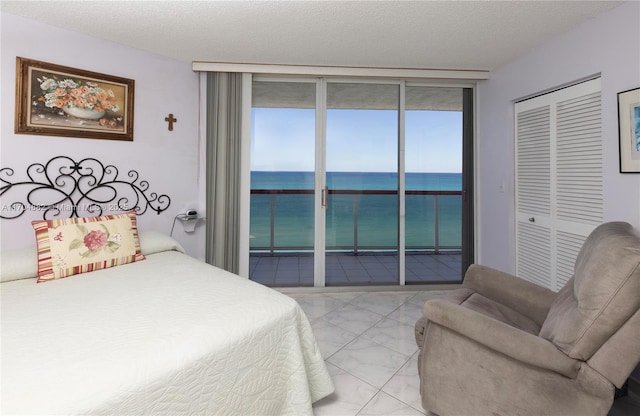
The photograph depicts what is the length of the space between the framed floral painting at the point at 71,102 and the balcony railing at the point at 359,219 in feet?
4.63

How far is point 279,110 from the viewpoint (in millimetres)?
3295

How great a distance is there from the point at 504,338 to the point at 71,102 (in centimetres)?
332

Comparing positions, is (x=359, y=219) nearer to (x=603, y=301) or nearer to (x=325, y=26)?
(x=325, y=26)

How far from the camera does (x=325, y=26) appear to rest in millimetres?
2250

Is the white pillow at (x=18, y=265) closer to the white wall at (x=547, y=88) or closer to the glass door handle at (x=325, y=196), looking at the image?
the glass door handle at (x=325, y=196)

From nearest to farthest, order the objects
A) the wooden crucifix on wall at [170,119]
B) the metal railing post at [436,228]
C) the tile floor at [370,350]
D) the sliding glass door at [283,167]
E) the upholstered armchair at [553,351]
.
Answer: the upholstered armchair at [553,351]
the tile floor at [370,350]
the wooden crucifix on wall at [170,119]
the sliding glass door at [283,167]
the metal railing post at [436,228]

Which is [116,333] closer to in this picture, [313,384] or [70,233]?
[313,384]

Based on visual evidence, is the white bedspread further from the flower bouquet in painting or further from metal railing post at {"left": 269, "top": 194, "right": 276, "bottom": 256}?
metal railing post at {"left": 269, "top": 194, "right": 276, "bottom": 256}

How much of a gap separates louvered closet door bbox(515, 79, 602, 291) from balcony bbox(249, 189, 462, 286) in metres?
0.81

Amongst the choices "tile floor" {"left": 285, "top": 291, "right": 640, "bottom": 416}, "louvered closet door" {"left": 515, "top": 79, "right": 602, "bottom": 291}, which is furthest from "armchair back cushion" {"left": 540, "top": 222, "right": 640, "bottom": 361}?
"louvered closet door" {"left": 515, "top": 79, "right": 602, "bottom": 291}

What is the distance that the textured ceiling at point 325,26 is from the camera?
1996 millimetres

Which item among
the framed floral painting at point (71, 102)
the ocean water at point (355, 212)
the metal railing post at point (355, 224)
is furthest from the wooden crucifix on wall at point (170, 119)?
the metal railing post at point (355, 224)

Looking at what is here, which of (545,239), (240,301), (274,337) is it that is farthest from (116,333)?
(545,239)

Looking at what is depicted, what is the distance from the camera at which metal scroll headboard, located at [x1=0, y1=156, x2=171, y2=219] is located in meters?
2.18
